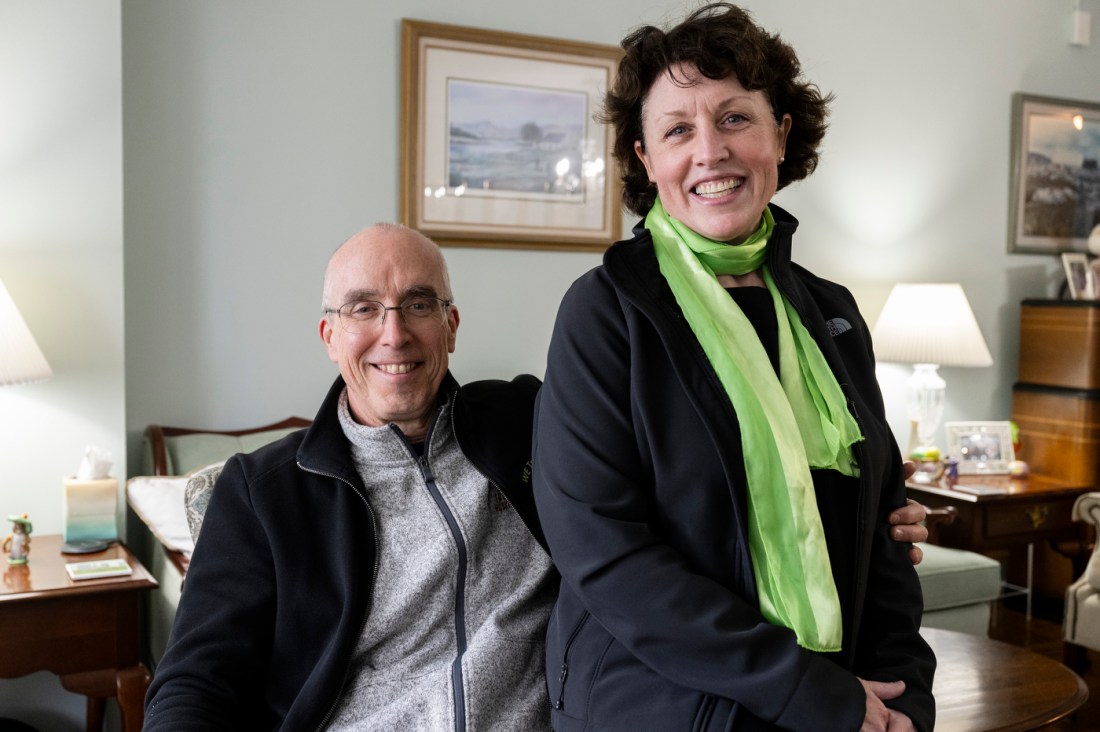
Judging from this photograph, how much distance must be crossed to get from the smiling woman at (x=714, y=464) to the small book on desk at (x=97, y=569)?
151 cm

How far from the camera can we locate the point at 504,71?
11.9 feet

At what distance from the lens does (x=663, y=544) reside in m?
1.16

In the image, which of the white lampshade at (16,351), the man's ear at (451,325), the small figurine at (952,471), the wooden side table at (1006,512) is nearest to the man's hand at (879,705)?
the man's ear at (451,325)

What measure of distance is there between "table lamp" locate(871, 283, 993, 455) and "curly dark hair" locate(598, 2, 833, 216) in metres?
2.90

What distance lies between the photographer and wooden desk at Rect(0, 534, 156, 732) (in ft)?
7.64

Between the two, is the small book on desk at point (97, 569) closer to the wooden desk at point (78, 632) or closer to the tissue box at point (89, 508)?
the wooden desk at point (78, 632)

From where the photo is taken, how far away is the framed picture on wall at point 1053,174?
4.80m

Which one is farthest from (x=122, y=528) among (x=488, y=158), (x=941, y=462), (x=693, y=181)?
(x=941, y=462)

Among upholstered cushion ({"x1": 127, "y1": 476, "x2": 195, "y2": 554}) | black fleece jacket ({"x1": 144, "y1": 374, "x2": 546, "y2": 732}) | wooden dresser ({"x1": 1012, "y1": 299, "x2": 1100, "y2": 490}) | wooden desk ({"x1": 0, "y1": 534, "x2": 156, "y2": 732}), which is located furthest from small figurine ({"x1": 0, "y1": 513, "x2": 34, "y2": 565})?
wooden dresser ({"x1": 1012, "y1": 299, "x2": 1100, "y2": 490})

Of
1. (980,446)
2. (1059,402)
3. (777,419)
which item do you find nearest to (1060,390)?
(1059,402)

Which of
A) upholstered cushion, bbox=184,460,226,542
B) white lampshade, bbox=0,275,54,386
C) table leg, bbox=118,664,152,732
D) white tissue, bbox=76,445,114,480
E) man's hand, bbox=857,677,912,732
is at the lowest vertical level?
table leg, bbox=118,664,152,732

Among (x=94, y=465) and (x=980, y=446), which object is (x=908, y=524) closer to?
(x=94, y=465)

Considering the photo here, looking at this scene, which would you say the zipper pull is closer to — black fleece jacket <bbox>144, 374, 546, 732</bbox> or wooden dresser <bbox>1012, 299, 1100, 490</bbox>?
black fleece jacket <bbox>144, 374, 546, 732</bbox>

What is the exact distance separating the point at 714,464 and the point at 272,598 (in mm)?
744
